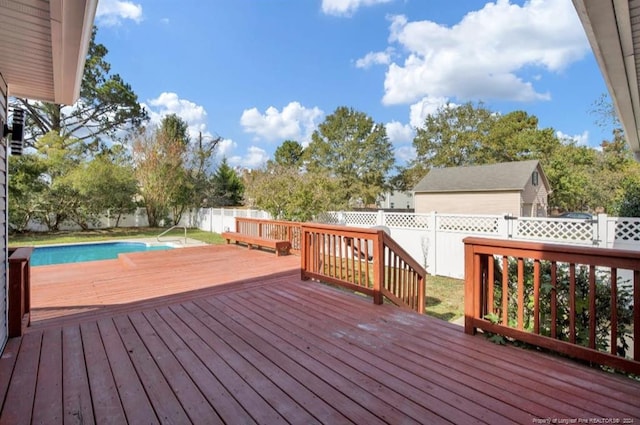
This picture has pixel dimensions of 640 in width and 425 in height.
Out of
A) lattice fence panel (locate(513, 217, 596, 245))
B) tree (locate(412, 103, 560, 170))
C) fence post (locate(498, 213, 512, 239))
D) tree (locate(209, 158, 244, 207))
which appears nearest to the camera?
lattice fence panel (locate(513, 217, 596, 245))

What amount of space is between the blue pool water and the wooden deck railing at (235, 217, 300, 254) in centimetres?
372

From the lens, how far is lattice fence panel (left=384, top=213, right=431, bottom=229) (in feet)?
25.4

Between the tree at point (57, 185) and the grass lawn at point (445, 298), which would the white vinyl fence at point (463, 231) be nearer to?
the grass lawn at point (445, 298)

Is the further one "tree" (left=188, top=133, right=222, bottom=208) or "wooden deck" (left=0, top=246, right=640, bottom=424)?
"tree" (left=188, top=133, right=222, bottom=208)

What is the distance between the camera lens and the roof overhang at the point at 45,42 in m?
1.65

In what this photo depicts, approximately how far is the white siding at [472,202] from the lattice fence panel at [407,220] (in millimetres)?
10185

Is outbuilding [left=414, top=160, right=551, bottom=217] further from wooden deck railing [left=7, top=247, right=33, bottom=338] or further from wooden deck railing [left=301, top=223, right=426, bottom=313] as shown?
wooden deck railing [left=7, top=247, right=33, bottom=338]

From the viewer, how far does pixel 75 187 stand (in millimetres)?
13094

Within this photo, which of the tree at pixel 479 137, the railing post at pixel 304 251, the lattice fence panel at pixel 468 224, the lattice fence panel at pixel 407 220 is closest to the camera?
the railing post at pixel 304 251

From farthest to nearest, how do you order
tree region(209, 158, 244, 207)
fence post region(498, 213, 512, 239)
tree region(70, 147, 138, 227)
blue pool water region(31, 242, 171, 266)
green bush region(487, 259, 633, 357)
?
1. tree region(209, 158, 244, 207)
2. tree region(70, 147, 138, 227)
3. blue pool water region(31, 242, 171, 266)
4. fence post region(498, 213, 512, 239)
5. green bush region(487, 259, 633, 357)

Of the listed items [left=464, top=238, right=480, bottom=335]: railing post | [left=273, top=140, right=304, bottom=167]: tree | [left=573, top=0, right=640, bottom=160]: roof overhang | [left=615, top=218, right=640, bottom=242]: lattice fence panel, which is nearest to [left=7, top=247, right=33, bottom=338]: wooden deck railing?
[left=464, top=238, right=480, bottom=335]: railing post

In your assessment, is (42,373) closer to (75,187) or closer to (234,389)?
(234,389)

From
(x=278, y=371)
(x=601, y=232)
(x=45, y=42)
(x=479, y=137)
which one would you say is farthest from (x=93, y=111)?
(x=479, y=137)

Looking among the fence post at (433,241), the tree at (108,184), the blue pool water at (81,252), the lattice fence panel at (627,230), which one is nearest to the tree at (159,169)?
the tree at (108,184)
